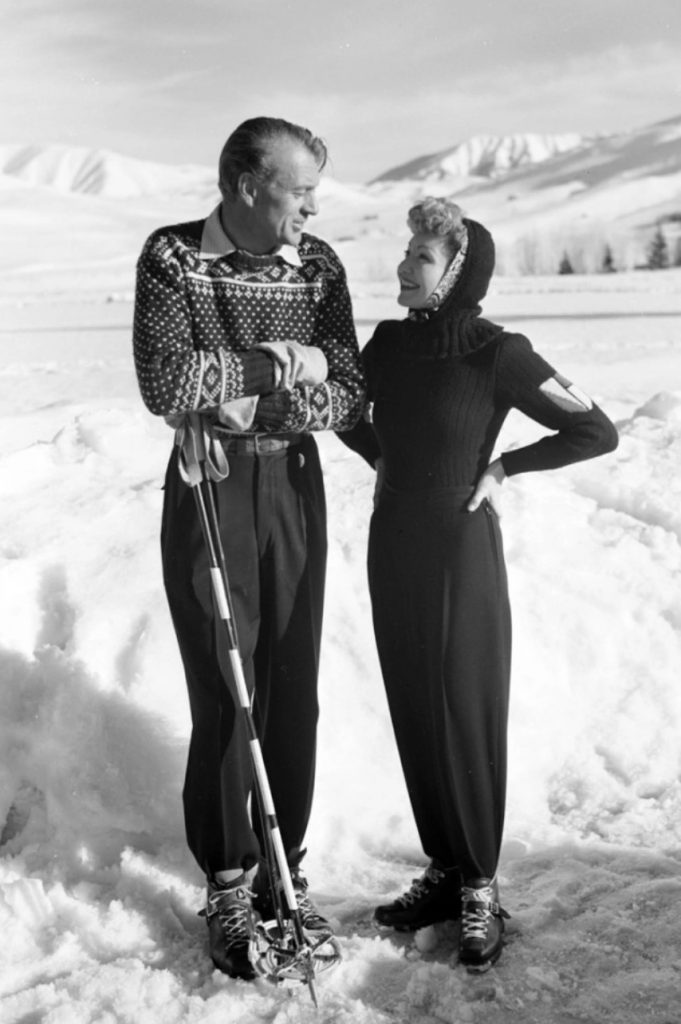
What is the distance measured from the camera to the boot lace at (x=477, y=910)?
303cm

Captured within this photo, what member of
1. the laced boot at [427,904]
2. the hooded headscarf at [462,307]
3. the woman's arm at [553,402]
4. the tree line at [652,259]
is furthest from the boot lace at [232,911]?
the tree line at [652,259]

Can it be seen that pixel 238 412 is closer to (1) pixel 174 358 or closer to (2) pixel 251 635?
(1) pixel 174 358

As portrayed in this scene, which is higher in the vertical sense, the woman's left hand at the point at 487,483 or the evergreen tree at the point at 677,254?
the woman's left hand at the point at 487,483

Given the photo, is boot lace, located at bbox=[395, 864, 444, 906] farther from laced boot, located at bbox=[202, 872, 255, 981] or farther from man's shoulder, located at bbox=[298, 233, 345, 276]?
man's shoulder, located at bbox=[298, 233, 345, 276]

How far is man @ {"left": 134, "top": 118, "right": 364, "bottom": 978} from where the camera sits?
9.05ft

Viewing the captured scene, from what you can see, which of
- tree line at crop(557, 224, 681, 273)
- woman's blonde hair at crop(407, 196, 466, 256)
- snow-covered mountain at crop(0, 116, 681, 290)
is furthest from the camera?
snow-covered mountain at crop(0, 116, 681, 290)

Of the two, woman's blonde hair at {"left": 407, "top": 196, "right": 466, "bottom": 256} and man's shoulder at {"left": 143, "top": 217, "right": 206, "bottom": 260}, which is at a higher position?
man's shoulder at {"left": 143, "top": 217, "right": 206, "bottom": 260}

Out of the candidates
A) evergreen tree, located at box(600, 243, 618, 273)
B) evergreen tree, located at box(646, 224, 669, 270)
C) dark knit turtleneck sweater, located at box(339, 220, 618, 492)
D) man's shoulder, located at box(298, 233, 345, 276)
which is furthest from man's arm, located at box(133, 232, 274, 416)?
evergreen tree, located at box(600, 243, 618, 273)

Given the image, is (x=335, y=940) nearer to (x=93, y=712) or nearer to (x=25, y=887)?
(x=25, y=887)

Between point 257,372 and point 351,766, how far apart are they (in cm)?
168

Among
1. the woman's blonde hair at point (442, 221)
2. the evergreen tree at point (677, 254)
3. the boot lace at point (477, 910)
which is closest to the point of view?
the woman's blonde hair at point (442, 221)

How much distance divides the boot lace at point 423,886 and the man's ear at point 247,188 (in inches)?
67.4

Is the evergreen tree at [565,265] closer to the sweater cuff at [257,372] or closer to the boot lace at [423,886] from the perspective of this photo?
the boot lace at [423,886]

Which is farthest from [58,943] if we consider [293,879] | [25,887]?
[293,879]
